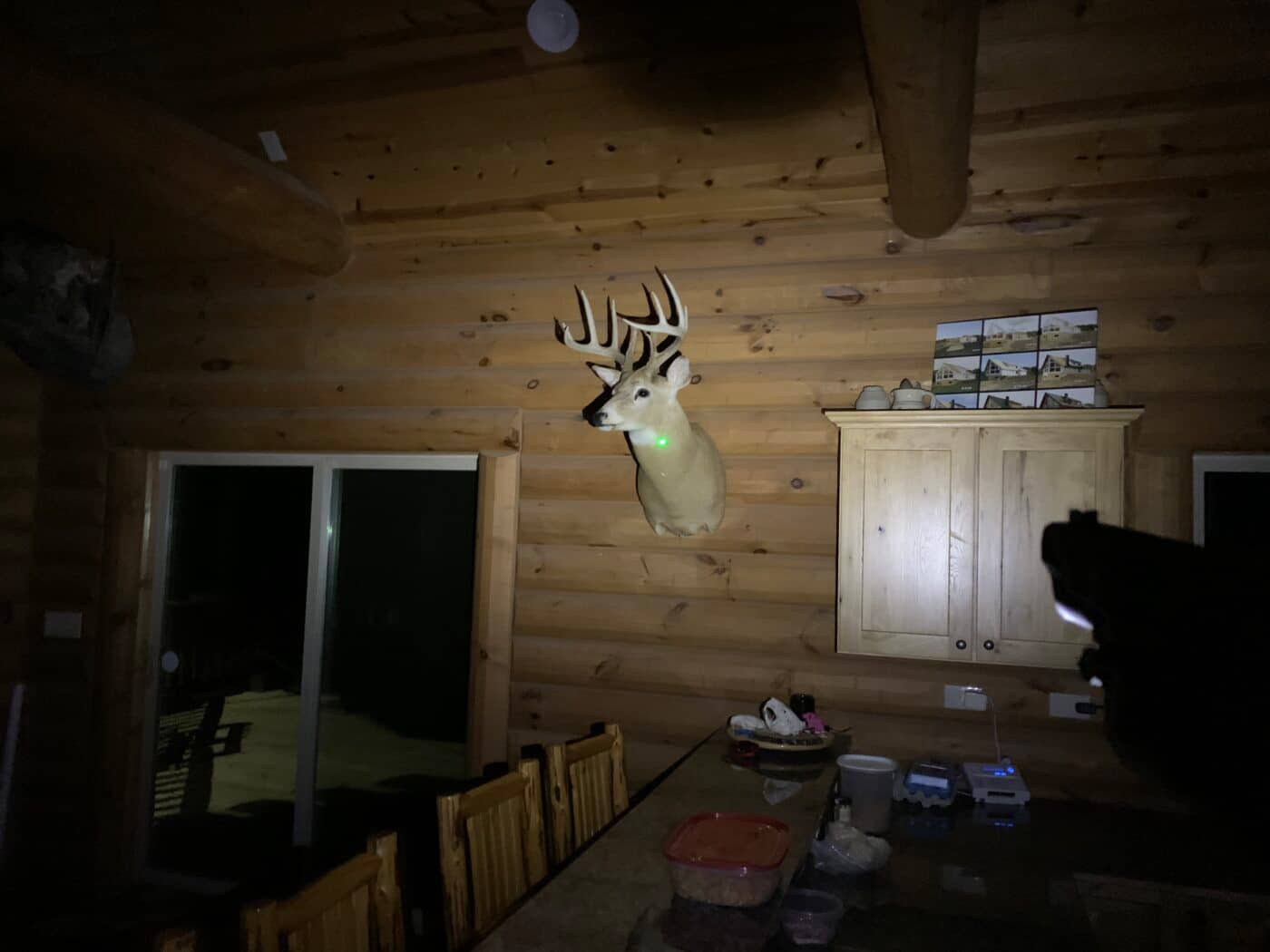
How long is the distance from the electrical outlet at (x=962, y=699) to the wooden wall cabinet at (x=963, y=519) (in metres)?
0.34

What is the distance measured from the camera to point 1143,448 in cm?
266

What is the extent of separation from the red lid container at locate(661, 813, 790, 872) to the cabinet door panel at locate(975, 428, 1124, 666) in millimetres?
1099

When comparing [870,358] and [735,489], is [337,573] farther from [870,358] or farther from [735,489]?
[870,358]

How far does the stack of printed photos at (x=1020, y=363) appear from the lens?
2578mm

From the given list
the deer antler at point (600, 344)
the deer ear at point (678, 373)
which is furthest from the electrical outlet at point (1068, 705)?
the deer antler at point (600, 344)

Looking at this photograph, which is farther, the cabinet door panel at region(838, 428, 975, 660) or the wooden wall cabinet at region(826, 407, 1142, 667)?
the cabinet door panel at region(838, 428, 975, 660)

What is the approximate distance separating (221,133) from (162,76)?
0.28m

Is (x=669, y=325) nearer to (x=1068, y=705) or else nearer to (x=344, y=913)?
(x=1068, y=705)

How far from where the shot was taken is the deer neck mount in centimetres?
267

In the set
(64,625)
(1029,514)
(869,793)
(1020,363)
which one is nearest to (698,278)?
(1020,363)

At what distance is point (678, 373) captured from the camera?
270cm

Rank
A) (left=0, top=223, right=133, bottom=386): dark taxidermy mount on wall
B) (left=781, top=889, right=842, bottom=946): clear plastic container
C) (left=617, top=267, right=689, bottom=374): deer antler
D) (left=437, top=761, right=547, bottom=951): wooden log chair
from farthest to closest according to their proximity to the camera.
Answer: (left=0, top=223, right=133, bottom=386): dark taxidermy mount on wall
(left=617, top=267, right=689, bottom=374): deer antler
(left=437, top=761, right=547, bottom=951): wooden log chair
(left=781, top=889, right=842, bottom=946): clear plastic container

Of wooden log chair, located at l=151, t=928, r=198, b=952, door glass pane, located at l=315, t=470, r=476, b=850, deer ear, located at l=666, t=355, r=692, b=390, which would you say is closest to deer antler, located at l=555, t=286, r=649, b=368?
deer ear, located at l=666, t=355, r=692, b=390

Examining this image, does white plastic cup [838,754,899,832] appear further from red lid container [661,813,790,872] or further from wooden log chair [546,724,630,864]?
wooden log chair [546,724,630,864]
